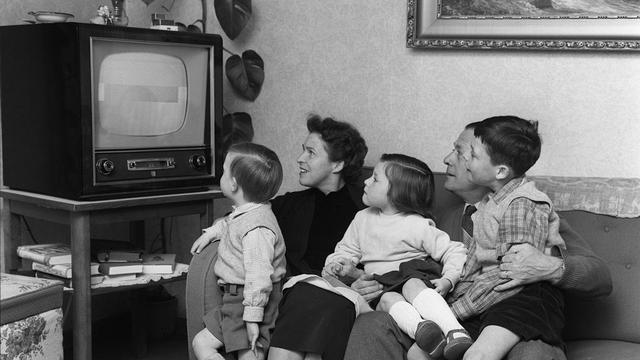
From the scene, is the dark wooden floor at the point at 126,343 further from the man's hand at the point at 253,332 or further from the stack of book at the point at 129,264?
the man's hand at the point at 253,332

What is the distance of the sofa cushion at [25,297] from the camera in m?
2.32

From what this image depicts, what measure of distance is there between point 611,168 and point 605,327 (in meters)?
0.70

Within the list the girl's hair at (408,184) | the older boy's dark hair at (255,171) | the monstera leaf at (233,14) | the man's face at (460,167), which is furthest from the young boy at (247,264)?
the monstera leaf at (233,14)

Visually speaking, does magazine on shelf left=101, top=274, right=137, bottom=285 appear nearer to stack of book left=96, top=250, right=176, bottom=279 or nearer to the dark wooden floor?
stack of book left=96, top=250, right=176, bottom=279

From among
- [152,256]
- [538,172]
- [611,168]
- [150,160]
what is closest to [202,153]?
[150,160]

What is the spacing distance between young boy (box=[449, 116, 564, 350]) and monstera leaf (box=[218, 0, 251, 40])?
123 cm

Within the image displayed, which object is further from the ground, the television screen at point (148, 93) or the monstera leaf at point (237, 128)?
the television screen at point (148, 93)

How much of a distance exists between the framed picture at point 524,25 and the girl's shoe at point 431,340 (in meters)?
1.28

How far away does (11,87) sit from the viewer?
2871 millimetres

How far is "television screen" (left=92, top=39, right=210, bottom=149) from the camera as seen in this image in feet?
8.88

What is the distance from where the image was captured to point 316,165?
292 centimetres

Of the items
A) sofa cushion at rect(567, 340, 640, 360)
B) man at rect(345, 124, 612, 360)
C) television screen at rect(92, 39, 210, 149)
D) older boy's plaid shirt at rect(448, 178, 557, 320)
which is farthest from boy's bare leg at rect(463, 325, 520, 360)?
television screen at rect(92, 39, 210, 149)

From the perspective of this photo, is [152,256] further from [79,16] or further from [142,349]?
[79,16]

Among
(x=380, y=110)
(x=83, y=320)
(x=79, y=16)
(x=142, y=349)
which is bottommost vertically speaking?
(x=142, y=349)
